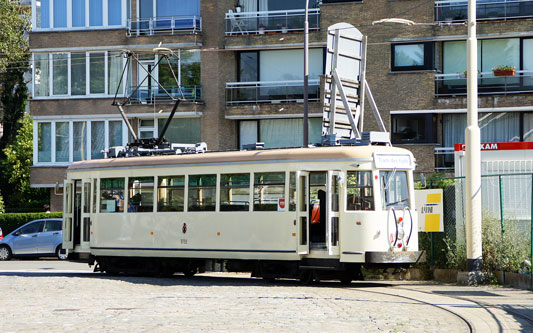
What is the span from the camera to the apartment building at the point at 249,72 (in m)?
37.3

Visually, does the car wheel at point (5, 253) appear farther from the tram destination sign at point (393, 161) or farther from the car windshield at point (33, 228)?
the tram destination sign at point (393, 161)

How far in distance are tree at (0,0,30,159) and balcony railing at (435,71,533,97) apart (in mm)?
29636

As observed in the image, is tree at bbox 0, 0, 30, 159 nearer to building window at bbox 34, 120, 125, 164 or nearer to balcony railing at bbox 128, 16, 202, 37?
building window at bbox 34, 120, 125, 164

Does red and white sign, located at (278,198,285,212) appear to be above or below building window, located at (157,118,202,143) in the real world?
below

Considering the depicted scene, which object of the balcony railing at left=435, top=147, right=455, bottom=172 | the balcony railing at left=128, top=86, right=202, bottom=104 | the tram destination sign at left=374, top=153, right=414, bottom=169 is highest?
the balcony railing at left=128, top=86, right=202, bottom=104

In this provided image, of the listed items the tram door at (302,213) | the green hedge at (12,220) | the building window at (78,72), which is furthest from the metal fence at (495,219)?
the green hedge at (12,220)

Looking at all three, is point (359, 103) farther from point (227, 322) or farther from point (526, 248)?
point (227, 322)

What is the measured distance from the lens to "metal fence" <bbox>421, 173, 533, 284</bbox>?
62.2 ft

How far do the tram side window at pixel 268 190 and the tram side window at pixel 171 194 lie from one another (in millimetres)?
2354

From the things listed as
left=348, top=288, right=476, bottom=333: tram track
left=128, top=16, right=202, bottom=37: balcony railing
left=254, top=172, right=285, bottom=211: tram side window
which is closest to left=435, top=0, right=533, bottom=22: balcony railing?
left=128, top=16, right=202, bottom=37: balcony railing

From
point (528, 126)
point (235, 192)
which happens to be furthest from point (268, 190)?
point (528, 126)

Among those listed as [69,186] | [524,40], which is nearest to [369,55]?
[524,40]

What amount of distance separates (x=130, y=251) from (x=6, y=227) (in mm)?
22459

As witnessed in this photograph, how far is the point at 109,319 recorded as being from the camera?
1319 centimetres
